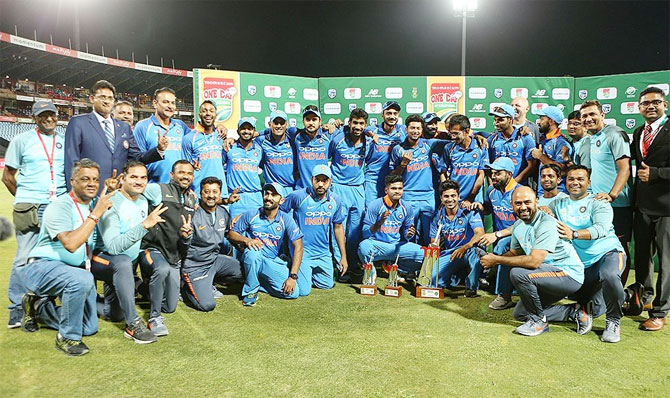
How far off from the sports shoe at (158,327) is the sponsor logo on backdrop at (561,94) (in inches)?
320

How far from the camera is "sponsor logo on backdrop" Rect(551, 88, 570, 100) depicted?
8945 millimetres

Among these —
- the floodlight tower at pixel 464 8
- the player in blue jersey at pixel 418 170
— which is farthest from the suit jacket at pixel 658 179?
the floodlight tower at pixel 464 8

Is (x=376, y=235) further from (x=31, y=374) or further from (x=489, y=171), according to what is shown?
(x=31, y=374)

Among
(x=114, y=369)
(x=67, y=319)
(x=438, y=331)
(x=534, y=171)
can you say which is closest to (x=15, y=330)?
(x=67, y=319)

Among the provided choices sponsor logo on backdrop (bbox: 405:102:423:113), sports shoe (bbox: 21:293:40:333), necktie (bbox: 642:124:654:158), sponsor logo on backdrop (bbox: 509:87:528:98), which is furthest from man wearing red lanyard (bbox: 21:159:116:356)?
sponsor logo on backdrop (bbox: 509:87:528:98)

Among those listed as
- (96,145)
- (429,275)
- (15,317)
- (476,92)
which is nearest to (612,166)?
(429,275)

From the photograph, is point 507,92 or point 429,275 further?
point 507,92

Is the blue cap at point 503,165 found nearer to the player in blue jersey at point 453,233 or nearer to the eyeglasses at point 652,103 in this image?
the player in blue jersey at point 453,233

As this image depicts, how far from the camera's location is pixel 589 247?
4055 millimetres

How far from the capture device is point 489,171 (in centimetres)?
582

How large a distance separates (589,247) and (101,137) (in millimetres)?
4546

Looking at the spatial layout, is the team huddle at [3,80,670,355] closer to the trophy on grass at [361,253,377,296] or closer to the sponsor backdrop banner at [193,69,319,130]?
the trophy on grass at [361,253,377,296]

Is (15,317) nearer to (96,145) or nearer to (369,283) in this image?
(96,145)

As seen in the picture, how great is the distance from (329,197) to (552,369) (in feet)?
10.2
